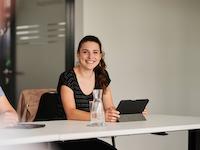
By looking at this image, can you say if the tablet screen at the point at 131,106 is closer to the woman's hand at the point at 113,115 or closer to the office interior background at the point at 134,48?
the woman's hand at the point at 113,115

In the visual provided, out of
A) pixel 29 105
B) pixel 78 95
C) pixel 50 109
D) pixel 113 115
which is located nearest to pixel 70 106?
pixel 78 95

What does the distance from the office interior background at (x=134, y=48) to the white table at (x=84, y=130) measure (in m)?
1.61

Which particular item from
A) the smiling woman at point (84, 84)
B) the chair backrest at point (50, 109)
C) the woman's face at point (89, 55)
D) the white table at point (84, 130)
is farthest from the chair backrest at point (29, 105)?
the white table at point (84, 130)

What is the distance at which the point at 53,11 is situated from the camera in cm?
402

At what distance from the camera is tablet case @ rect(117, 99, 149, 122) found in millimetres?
2180

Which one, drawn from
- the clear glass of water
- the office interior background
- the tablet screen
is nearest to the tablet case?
the tablet screen

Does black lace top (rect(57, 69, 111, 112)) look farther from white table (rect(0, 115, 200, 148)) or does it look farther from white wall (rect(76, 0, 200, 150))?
white wall (rect(76, 0, 200, 150))

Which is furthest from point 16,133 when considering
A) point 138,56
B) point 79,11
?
point 138,56

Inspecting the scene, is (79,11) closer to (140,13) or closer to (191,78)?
(140,13)

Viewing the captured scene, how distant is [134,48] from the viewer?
3961mm

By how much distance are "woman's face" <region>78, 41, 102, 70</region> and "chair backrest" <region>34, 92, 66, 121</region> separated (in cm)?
29

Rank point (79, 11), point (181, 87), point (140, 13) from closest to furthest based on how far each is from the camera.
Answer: point (79, 11) < point (140, 13) < point (181, 87)

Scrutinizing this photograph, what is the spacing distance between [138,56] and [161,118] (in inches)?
65.0

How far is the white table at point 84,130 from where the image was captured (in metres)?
1.63
